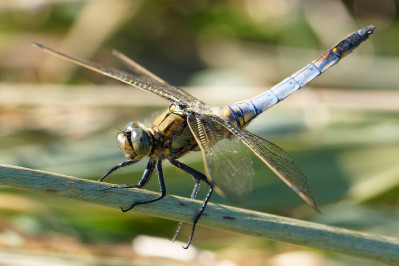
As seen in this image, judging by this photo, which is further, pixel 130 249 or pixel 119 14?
pixel 119 14

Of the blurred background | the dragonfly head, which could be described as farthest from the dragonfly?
the blurred background

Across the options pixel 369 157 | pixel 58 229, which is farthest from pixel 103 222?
pixel 369 157

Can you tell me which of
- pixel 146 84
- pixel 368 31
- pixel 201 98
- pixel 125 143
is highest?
pixel 368 31

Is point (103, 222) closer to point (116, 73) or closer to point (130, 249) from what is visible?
point (130, 249)

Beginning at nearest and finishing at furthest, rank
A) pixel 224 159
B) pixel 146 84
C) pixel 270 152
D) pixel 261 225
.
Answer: pixel 261 225 < pixel 224 159 < pixel 270 152 < pixel 146 84

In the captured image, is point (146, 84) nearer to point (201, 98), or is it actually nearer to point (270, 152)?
point (270, 152)

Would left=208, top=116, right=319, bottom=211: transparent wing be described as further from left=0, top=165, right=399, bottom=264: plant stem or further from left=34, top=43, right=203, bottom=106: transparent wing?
left=0, top=165, right=399, bottom=264: plant stem

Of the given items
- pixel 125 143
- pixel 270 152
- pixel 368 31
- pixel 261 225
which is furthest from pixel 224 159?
pixel 368 31
